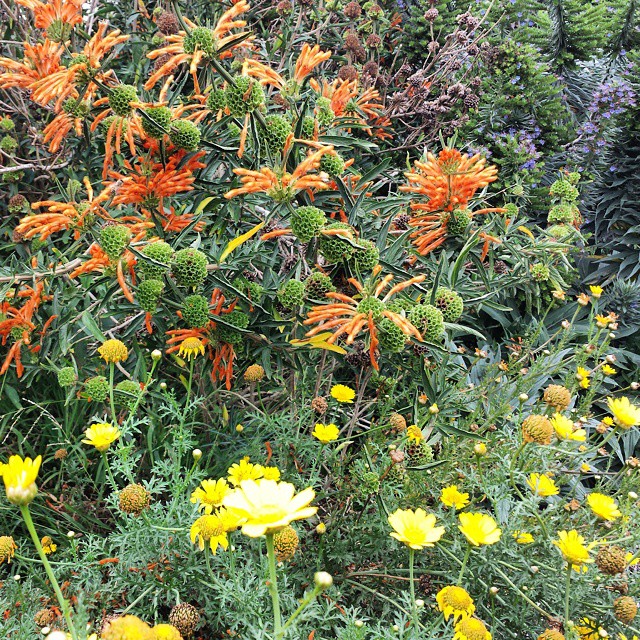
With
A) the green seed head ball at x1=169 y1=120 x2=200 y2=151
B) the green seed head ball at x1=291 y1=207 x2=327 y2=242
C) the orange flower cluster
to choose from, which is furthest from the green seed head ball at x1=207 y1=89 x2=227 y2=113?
the orange flower cluster

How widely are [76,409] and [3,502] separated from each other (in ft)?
1.05

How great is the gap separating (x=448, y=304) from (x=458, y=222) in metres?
0.24

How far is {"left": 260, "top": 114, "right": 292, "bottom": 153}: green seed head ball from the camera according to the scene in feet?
3.86

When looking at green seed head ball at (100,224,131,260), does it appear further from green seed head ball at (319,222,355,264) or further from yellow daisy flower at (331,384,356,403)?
yellow daisy flower at (331,384,356,403)

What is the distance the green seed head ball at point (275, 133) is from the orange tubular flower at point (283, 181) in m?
0.08

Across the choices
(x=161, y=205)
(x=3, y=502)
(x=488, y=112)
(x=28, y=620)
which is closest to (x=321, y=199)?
(x=161, y=205)

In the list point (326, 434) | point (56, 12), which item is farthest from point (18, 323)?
point (326, 434)

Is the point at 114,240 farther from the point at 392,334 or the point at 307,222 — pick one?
the point at 392,334

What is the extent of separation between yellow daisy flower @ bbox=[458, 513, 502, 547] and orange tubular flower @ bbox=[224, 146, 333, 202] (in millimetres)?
640

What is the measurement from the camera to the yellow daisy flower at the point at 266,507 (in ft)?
1.90

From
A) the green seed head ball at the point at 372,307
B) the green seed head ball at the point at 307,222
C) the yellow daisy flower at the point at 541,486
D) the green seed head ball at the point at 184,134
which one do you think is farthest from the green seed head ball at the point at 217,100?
the yellow daisy flower at the point at 541,486

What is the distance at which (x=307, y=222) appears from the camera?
111cm

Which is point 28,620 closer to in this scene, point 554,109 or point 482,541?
point 482,541

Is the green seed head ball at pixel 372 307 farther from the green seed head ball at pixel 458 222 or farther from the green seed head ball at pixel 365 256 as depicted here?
the green seed head ball at pixel 458 222
